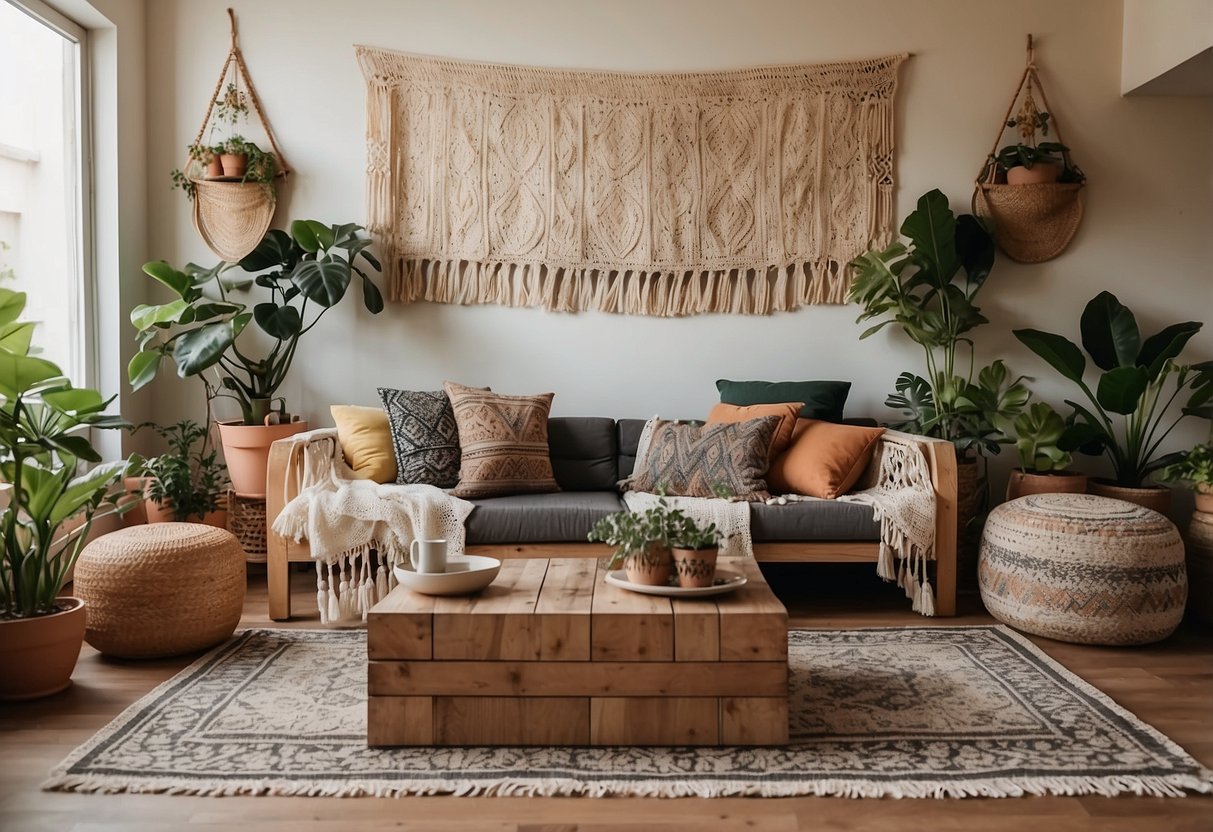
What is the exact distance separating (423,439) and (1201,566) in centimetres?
279

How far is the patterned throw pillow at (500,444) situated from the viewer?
3.56 metres

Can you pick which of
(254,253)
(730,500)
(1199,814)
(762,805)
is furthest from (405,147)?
(1199,814)

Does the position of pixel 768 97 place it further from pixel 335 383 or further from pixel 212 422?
pixel 212 422

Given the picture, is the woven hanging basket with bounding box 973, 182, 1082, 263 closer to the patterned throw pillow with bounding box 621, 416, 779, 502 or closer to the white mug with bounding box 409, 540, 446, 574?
the patterned throw pillow with bounding box 621, 416, 779, 502

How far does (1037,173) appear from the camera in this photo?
4074 mm

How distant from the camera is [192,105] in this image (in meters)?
4.21

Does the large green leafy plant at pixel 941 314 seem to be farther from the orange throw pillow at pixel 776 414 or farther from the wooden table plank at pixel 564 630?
the wooden table plank at pixel 564 630

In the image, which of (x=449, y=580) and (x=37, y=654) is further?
(x=37, y=654)

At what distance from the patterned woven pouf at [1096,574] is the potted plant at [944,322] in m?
0.65

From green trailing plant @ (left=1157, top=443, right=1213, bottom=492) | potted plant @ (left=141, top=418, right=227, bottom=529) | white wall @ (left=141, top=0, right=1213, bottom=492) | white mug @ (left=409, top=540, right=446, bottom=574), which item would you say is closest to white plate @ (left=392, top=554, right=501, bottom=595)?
white mug @ (left=409, top=540, right=446, bottom=574)

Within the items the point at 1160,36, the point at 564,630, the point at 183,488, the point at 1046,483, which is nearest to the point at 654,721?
the point at 564,630

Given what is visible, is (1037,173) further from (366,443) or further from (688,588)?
(366,443)

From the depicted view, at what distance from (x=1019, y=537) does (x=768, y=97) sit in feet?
7.07

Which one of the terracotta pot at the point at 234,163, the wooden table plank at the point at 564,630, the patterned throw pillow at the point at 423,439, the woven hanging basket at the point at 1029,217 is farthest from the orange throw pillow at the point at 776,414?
the terracotta pot at the point at 234,163
